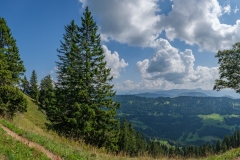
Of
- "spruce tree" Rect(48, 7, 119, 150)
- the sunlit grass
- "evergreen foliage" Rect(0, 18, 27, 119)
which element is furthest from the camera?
"evergreen foliage" Rect(0, 18, 27, 119)

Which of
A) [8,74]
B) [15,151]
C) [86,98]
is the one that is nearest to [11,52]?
[8,74]

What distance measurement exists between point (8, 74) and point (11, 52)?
5644 mm

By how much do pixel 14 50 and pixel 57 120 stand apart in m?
14.3

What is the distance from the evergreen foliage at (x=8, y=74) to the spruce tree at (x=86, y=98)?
24.8 ft

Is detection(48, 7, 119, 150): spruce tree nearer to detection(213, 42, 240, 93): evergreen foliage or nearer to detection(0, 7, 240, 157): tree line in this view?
detection(0, 7, 240, 157): tree line

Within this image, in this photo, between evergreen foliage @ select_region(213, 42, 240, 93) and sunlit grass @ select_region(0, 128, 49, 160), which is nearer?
sunlit grass @ select_region(0, 128, 49, 160)

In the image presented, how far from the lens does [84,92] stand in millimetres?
20859

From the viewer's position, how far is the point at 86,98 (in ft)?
70.6

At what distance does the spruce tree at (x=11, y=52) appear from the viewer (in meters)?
27.5

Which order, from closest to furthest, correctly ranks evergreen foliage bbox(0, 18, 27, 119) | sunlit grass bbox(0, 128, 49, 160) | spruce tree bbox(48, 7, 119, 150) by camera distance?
sunlit grass bbox(0, 128, 49, 160)
spruce tree bbox(48, 7, 119, 150)
evergreen foliage bbox(0, 18, 27, 119)

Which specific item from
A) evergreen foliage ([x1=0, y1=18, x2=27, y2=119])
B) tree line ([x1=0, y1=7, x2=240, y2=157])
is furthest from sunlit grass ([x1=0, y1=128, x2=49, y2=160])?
evergreen foliage ([x1=0, y1=18, x2=27, y2=119])

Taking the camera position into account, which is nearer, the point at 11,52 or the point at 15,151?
the point at 15,151

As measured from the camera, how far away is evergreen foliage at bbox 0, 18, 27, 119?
25.9 meters

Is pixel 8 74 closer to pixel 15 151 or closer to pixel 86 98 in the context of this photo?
pixel 86 98
